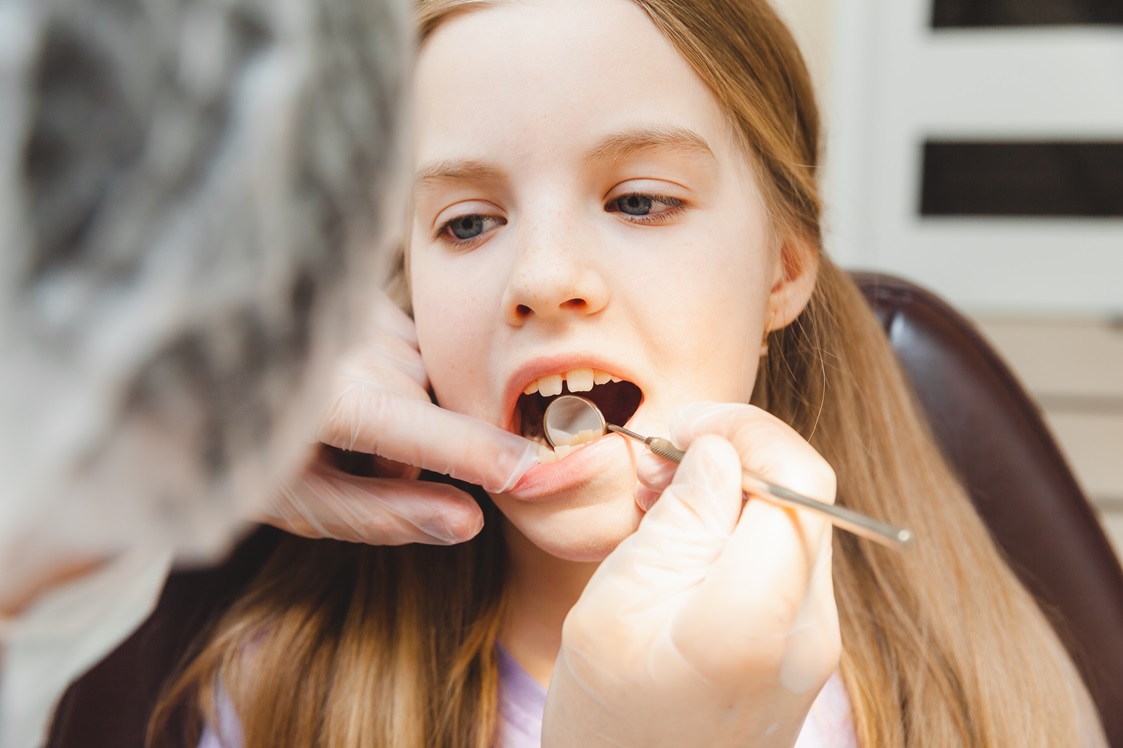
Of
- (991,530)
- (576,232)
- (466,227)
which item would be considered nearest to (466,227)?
(466,227)

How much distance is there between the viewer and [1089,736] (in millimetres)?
862

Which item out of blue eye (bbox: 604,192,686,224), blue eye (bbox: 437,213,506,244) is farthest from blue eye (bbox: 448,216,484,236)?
blue eye (bbox: 604,192,686,224)

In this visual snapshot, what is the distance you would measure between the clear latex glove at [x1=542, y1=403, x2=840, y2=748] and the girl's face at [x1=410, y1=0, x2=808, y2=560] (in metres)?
0.11

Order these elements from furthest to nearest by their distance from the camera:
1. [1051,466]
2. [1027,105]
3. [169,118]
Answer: [1027,105] < [1051,466] < [169,118]

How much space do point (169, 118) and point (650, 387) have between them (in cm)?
51

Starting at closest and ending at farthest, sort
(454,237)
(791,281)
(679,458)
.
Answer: (679,458) < (454,237) < (791,281)

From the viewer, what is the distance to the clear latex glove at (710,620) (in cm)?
51

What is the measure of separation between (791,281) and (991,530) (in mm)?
440

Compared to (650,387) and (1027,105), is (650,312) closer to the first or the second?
(650,387)

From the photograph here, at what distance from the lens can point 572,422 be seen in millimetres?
720

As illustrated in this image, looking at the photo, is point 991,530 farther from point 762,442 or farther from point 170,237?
point 170,237

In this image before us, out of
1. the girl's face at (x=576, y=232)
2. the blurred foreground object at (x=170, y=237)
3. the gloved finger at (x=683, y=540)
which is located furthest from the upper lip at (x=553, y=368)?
the blurred foreground object at (x=170, y=237)

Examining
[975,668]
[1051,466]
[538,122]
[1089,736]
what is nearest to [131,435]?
[538,122]

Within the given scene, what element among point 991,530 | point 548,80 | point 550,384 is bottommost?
point 991,530
